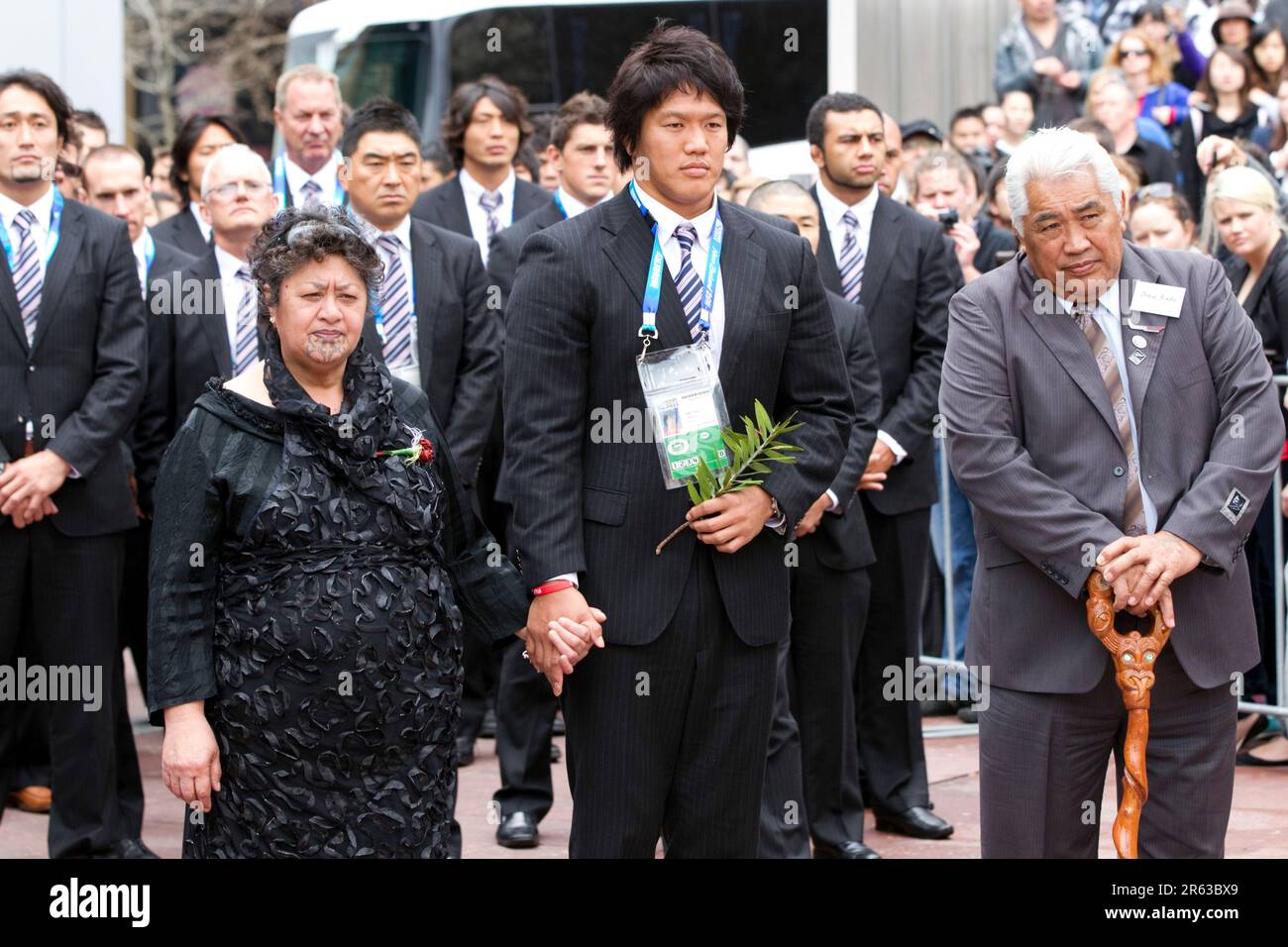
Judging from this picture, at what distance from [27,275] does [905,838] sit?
3641 mm

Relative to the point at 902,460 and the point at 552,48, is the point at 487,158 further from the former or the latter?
the point at 552,48

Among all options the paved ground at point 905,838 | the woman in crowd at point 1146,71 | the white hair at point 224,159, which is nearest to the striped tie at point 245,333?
the white hair at point 224,159

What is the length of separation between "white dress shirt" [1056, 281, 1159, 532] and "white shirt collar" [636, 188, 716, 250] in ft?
2.79

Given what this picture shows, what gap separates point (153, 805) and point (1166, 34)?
9559mm

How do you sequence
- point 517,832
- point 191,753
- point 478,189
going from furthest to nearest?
point 478,189, point 517,832, point 191,753

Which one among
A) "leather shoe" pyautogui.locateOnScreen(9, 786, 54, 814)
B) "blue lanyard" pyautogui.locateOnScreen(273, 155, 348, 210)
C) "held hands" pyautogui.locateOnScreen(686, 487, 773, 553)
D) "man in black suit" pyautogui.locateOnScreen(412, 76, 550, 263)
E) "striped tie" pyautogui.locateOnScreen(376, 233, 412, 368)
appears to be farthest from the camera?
"man in black suit" pyautogui.locateOnScreen(412, 76, 550, 263)

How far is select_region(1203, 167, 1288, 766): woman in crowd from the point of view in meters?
7.84

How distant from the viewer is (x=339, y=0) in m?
17.8

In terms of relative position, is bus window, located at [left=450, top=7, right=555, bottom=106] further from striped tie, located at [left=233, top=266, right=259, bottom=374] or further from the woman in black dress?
the woman in black dress

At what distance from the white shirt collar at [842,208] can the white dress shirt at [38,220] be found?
9.01 ft

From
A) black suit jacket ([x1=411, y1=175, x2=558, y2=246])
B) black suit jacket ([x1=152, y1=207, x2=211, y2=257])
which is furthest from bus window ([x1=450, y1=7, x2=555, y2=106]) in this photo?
black suit jacket ([x1=152, y1=207, x2=211, y2=257])

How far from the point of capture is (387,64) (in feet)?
56.3

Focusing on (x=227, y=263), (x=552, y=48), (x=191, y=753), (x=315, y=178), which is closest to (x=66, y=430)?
(x=227, y=263)
